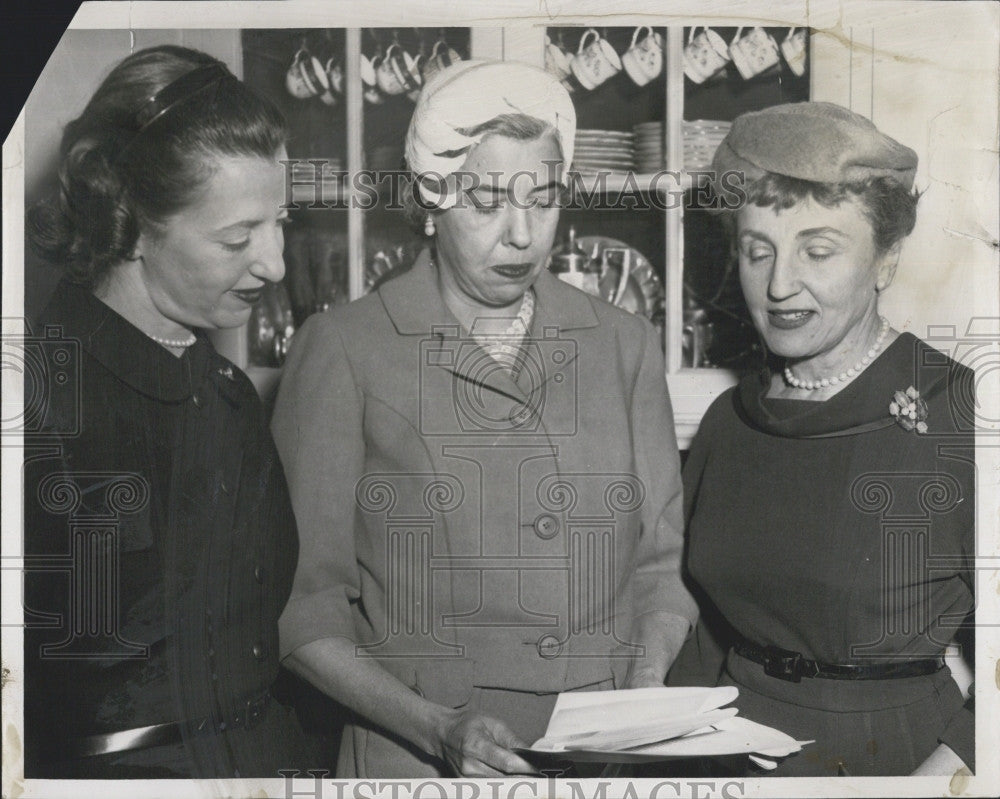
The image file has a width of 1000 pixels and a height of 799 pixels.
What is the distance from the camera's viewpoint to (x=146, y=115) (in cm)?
231

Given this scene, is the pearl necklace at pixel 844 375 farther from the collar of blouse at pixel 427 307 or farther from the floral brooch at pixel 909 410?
the collar of blouse at pixel 427 307

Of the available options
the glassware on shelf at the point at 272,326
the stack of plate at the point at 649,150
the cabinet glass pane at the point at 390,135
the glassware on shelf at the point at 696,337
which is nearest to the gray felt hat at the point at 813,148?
the stack of plate at the point at 649,150

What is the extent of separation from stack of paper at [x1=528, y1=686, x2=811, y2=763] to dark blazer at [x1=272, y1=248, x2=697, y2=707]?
0.22 feet

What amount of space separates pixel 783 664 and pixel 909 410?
58 cm

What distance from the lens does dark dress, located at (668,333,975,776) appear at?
2312 millimetres

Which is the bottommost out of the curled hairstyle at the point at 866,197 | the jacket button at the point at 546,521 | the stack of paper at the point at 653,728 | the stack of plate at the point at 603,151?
the stack of paper at the point at 653,728

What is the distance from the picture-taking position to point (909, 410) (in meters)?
2.35

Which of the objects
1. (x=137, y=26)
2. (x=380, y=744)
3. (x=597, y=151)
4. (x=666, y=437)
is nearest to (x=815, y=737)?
(x=666, y=437)

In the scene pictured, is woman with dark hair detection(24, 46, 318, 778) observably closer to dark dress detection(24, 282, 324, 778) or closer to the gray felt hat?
dark dress detection(24, 282, 324, 778)

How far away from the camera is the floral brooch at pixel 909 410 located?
2346mm

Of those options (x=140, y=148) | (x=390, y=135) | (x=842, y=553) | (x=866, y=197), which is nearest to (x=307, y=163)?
(x=390, y=135)

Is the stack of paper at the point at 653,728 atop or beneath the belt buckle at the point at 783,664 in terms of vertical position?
beneath

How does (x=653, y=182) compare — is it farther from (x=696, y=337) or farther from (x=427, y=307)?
(x=427, y=307)

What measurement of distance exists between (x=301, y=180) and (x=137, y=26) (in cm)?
47
